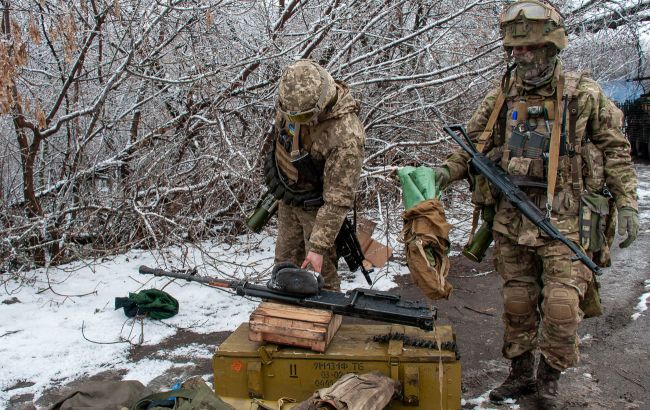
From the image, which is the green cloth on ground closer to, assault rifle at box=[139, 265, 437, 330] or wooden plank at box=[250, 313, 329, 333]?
assault rifle at box=[139, 265, 437, 330]

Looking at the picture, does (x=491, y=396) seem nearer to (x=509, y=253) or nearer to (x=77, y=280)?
(x=509, y=253)

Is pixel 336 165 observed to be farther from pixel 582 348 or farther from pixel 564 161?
pixel 582 348

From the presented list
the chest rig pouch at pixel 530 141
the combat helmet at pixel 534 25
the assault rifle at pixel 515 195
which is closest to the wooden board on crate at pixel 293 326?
the assault rifle at pixel 515 195

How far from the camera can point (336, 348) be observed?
3.21 m

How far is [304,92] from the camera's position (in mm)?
3342

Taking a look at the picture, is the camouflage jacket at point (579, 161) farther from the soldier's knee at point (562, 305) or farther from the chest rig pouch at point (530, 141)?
the soldier's knee at point (562, 305)

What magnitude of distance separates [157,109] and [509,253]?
15.5 ft

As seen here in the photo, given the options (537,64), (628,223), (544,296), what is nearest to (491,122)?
(537,64)

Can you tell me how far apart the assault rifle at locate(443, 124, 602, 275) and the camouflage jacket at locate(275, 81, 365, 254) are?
0.55 meters

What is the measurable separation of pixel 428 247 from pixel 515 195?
63 centimetres

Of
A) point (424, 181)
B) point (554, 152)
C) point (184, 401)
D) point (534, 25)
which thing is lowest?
point (184, 401)

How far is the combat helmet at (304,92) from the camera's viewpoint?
3.35m

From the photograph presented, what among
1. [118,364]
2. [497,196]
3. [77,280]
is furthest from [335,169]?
[77,280]

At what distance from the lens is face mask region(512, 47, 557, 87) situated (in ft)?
10.8
